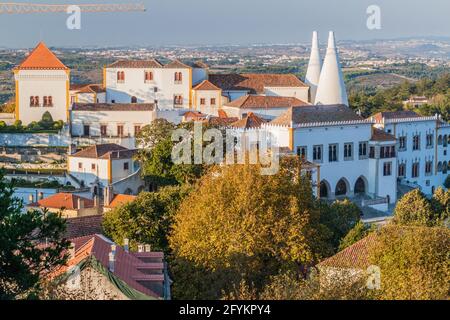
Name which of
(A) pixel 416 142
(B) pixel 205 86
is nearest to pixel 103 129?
(B) pixel 205 86

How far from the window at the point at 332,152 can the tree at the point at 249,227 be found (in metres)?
13.2

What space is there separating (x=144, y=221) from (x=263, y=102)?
20255 millimetres

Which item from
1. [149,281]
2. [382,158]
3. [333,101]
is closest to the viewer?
[149,281]

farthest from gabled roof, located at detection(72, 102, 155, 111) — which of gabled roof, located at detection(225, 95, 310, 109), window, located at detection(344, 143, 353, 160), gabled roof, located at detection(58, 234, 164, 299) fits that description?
gabled roof, located at detection(58, 234, 164, 299)

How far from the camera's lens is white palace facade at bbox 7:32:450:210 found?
43.5 meters

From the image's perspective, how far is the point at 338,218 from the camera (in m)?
33.2

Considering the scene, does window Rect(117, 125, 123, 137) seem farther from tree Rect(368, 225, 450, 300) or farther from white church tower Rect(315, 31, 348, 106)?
tree Rect(368, 225, 450, 300)

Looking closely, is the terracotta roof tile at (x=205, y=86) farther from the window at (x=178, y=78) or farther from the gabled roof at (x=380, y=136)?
the gabled roof at (x=380, y=136)

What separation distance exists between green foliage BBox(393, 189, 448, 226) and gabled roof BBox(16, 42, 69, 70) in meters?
21.6

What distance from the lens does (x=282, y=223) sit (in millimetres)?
28062

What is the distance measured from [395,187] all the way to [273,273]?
19.5m
